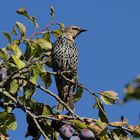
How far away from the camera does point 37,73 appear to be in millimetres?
2285

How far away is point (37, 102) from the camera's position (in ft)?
8.00

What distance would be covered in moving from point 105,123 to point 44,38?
1.20 m

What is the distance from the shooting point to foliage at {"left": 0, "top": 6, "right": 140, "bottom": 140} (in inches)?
76.5

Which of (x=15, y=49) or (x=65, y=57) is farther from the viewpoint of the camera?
(x=65, y=57)

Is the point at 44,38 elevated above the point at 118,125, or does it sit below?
above

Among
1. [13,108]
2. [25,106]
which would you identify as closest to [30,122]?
[25,106]

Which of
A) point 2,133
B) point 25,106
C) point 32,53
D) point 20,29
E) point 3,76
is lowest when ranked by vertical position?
point 2,133

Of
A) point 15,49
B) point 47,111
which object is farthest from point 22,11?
point 47,111

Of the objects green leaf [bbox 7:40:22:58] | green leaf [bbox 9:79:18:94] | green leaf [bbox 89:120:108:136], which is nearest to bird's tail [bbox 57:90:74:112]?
green leaf [bbox 9:79:18:94]

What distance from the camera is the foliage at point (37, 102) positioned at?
194cm

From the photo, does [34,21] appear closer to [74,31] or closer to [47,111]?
[47,111]

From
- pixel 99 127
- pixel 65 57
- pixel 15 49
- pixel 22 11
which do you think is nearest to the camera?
pixel 99 127

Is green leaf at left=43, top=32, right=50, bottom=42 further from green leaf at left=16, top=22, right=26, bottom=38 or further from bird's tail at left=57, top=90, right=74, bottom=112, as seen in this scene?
bird's tail at left=57, top=90, right=74, bottom=112

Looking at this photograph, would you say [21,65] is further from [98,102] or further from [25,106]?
[98,102]
